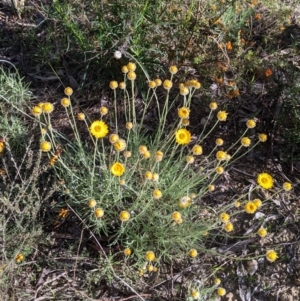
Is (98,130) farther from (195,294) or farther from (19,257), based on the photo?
(195,294)

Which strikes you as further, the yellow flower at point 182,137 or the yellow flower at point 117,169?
the yellow flower at point 182,137

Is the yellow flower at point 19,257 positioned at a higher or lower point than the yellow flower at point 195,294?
lower

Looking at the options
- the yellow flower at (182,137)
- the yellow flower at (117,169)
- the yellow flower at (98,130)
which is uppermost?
the yellow flower at (98,130)

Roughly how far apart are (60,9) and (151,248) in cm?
157

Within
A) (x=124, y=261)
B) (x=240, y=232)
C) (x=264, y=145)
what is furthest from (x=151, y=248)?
(x=264, y=145)

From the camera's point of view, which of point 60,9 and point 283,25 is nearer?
point 60,9

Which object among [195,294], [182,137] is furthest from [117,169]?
[195,294]

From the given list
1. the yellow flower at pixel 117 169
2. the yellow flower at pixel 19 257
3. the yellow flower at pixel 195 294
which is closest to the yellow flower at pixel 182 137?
the yellow flower at pixel 117 169

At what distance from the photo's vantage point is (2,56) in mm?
3215

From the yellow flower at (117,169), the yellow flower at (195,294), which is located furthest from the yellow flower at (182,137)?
the yellow flower at (195,294)

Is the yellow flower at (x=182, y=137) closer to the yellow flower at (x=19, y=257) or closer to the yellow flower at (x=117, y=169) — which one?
the yellow flower at (x=117, y=169)

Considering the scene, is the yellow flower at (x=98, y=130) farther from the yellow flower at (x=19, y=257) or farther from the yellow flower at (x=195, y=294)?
the yellow flower at (x=195, y=294)

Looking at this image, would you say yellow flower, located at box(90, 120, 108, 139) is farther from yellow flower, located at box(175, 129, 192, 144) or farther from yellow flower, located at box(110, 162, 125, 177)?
yellow flower, located at box(175, 129, 192, 144)

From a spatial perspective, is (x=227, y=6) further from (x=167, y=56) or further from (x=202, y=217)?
(x=202, y=217)
